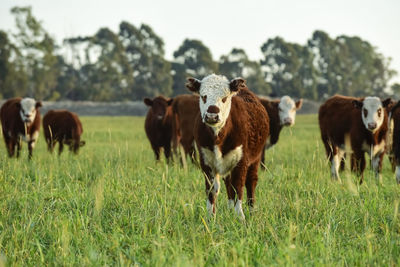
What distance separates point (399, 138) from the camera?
6559 mm

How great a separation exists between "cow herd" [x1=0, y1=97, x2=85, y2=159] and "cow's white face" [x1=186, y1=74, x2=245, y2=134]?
20.9 feet

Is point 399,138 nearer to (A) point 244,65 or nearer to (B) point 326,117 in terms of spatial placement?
(B) point 326,117

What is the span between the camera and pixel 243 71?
5709cm

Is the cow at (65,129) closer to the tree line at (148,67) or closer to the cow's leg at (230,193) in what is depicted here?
the cow's leg at (230,193)

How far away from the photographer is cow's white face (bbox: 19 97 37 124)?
375 inches

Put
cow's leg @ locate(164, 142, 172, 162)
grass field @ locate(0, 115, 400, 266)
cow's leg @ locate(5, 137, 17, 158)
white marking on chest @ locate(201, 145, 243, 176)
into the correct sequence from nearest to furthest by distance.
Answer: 1. grass field @ locate(0, 115, 400, 266)
2. white marking on chest @ locate(201, 145, 243, 176)
3. cow's leg @ locate(164, 142, 172, 162)
4. cow's leg @ locate(5, 137, 17, 158)

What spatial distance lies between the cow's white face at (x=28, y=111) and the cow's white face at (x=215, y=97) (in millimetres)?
6701

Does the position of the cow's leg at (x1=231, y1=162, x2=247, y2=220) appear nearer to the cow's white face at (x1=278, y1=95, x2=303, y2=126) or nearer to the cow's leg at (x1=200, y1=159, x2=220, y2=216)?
the cow's leg at (x1=200, y1=159, x2=220, y2=216)

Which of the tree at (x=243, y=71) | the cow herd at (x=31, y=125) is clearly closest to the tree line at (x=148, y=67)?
the tree at (x=243, y=71)

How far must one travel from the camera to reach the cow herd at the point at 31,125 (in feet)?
31.8

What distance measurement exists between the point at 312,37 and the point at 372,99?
5990cm

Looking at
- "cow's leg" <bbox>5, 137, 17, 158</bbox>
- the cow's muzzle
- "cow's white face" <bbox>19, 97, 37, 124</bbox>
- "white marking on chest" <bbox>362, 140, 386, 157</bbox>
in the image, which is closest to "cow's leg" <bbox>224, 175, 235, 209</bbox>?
the cow's muzzle

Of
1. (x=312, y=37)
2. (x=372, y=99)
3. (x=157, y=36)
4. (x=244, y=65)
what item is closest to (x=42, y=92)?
(x=157, y=36)

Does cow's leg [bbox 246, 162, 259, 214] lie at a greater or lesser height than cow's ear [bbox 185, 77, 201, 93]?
lesser
